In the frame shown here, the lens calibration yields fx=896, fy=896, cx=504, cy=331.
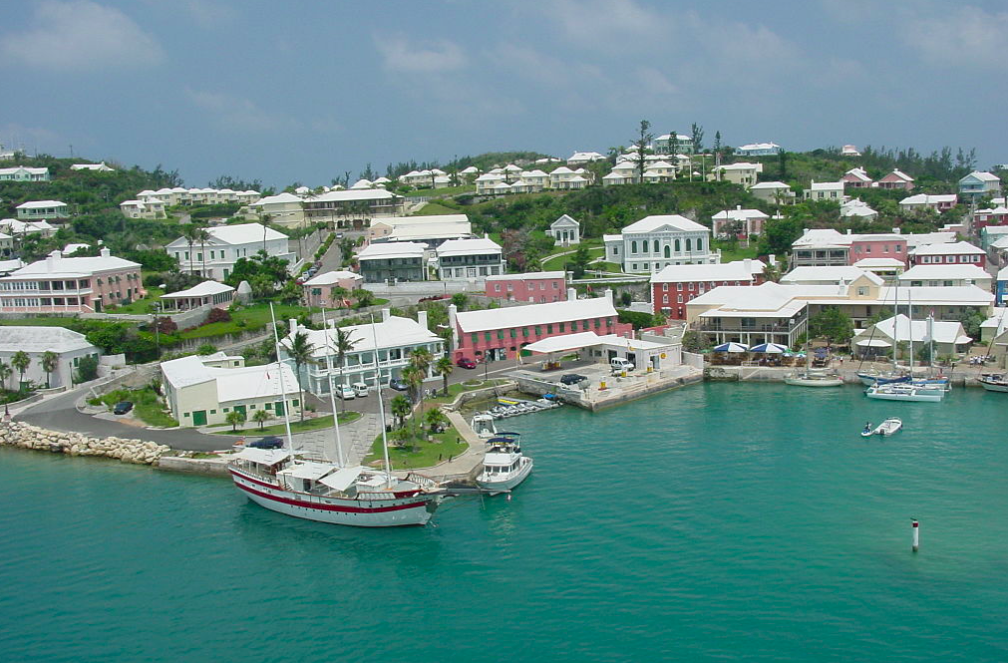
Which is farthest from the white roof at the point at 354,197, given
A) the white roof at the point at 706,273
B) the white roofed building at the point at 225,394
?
the white roofed building at the point at 225,394

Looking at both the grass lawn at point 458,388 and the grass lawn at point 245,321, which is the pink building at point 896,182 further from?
the grass lawn at point 458,388

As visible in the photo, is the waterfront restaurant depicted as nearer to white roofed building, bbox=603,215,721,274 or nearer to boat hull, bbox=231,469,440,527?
white roofed building, bbox=603,215,721,274

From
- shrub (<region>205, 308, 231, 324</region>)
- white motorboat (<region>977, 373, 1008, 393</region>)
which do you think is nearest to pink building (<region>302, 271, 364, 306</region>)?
shrub (<region>205, 308, 231, 324</region>)

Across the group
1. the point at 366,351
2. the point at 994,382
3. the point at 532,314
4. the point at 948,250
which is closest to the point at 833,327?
the point at 994,382

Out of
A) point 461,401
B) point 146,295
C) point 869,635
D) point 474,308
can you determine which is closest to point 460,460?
point 461,401

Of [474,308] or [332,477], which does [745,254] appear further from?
[332,477]
